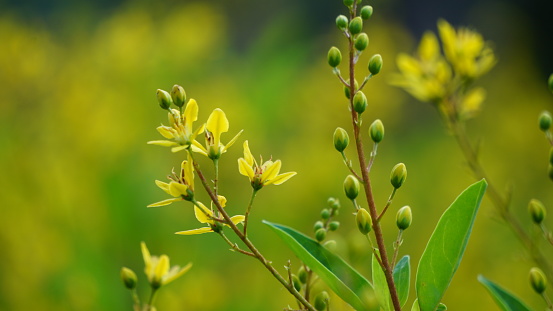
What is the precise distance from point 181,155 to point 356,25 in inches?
53.8

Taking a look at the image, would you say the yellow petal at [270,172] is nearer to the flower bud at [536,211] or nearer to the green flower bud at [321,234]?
the green flower bud at [321,234]

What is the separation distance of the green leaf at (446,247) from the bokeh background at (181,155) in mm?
198

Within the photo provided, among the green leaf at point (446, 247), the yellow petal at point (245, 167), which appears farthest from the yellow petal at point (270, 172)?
the green leaf at point (446, 247)

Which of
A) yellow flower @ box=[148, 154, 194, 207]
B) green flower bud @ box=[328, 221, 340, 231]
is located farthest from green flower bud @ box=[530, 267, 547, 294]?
yellow flower @ box=[148, 154, 194, 207]

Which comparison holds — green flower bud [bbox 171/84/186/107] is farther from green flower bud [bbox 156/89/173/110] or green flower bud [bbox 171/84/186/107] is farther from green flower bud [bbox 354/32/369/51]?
green flower bud [bbox 354/32/369/51]

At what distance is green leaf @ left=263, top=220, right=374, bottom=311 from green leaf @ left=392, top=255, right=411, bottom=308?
0.02 metres

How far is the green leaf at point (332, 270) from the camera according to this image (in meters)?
0.39

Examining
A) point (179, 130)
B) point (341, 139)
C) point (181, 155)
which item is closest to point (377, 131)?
point (341, 139)

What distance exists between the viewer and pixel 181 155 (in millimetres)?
1742

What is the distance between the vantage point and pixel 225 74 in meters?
2.25

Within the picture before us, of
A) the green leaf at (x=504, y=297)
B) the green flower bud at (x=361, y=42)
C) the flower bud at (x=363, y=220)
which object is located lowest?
the green leaf at (x=504, y=297)

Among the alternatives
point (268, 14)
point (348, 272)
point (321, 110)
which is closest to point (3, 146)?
point (321, 110)

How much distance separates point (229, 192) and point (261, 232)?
196 mm

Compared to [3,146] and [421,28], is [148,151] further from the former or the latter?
[421,28]
